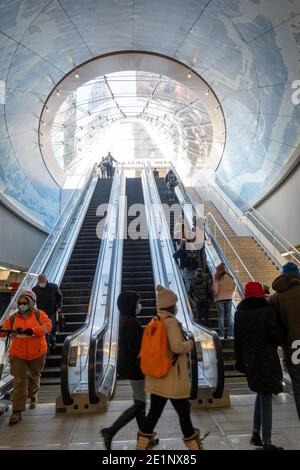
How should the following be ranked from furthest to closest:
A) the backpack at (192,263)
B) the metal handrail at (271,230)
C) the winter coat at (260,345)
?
the metal handrail at (271,230) < the backpack at (192,263) < the winter coat at (260,345)

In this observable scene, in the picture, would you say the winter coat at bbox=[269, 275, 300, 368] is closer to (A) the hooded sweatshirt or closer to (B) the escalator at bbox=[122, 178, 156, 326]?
(A) the hooded sweatshirt

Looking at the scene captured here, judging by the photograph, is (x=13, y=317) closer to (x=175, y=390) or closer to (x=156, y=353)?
(x=156, y=353)

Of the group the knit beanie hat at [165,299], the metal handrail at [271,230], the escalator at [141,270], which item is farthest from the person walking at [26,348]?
the metal handrail at [271,230]

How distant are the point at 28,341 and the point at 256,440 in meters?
2.55

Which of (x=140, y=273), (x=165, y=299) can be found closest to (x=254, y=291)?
(x=165, y=299)

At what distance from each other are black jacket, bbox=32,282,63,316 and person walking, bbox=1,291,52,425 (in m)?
1.91

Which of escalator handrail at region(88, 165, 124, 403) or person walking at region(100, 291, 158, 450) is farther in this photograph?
escalator handrail at region(88, 165, 124, 403)

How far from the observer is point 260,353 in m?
3.44

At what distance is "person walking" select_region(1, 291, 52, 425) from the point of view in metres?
4.55

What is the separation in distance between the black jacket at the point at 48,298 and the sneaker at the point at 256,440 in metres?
4.11

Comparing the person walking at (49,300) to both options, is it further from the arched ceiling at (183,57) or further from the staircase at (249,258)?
the arched ceiling at (183,57)

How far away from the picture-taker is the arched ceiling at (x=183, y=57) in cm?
1025

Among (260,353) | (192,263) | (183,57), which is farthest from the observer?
(183,57)

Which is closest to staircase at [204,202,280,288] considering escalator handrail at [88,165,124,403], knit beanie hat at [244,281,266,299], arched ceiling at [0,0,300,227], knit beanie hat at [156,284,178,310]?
arched ceiling at [0,0,300,227]
